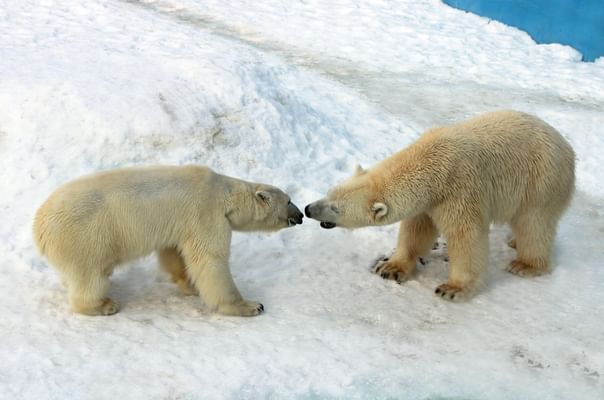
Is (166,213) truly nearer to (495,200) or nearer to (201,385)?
(201,385)

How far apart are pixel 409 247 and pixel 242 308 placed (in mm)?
1574

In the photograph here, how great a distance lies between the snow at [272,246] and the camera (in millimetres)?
4262

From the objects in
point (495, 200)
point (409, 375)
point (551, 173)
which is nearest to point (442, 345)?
point (409, 375)

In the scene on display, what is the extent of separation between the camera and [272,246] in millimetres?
5949

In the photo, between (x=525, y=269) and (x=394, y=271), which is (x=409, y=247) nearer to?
(x=394, y=271)

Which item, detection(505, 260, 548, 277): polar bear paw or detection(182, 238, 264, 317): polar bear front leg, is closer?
detection(182, 238, 264, 317): polar bear front leg

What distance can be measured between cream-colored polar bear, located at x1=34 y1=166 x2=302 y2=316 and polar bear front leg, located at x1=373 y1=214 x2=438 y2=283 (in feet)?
4.04

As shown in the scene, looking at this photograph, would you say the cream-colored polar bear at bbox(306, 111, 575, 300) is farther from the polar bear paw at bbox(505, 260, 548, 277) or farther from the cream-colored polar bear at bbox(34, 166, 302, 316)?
the cream-colored polar bear at bbox(34, 166, 302, 316)

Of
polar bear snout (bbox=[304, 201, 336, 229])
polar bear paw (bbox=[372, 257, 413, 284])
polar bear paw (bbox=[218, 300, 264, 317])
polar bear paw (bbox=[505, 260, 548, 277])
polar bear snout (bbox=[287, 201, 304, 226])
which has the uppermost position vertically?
polar bear snout (bbox=[304, 201, 336, 229])

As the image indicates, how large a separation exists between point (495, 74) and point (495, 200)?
6.14m

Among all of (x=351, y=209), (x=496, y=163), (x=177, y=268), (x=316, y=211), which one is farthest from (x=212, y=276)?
(x=496, y=163)

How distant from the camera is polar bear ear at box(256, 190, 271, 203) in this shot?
5.17 m

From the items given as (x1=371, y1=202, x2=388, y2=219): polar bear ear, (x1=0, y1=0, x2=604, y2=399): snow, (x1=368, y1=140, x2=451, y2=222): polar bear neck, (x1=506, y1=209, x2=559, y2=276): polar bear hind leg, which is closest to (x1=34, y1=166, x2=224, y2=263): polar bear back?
(x1=0, y1=0, x2=604, y2=399): snow

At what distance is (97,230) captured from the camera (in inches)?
177
